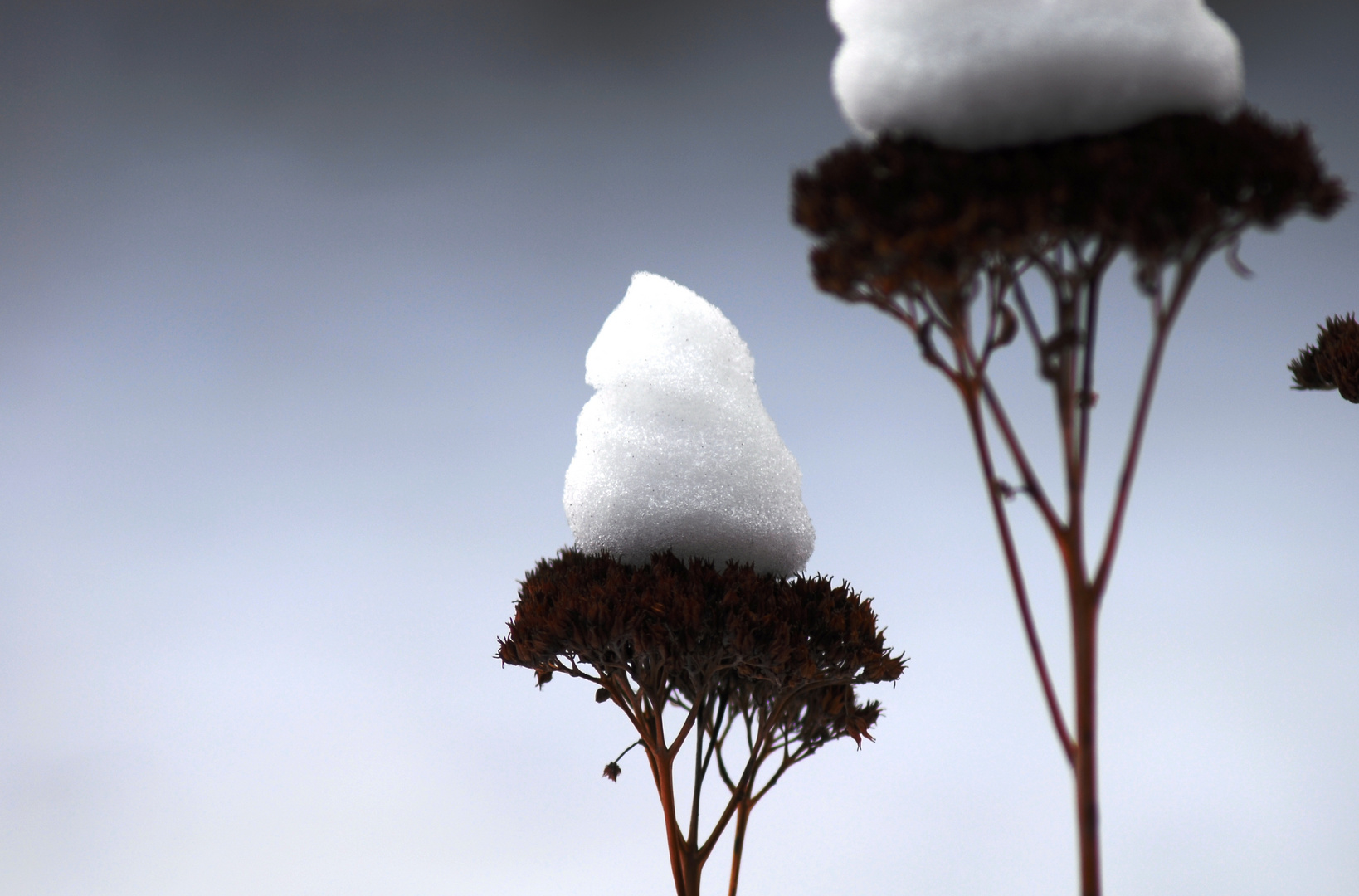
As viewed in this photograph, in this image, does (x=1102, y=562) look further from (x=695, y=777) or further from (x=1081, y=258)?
(x=695, y=777)

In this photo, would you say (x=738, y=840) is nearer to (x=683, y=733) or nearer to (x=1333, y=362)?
(x=683, y=733)

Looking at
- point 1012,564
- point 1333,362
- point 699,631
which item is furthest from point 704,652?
point 1333,362

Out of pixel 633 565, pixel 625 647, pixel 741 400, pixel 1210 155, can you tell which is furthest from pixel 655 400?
pixel 1210 155

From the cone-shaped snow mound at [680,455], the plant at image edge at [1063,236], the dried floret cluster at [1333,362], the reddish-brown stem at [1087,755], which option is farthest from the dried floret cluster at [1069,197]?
the dried floret cluster at [1333,362]

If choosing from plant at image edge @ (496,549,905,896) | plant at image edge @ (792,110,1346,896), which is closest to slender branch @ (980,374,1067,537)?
plant at image edge @ (792,110,1346,896)

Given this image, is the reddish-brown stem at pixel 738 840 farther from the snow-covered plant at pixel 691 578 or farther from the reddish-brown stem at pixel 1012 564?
the reddish-brown stem at pixel 1012 564
